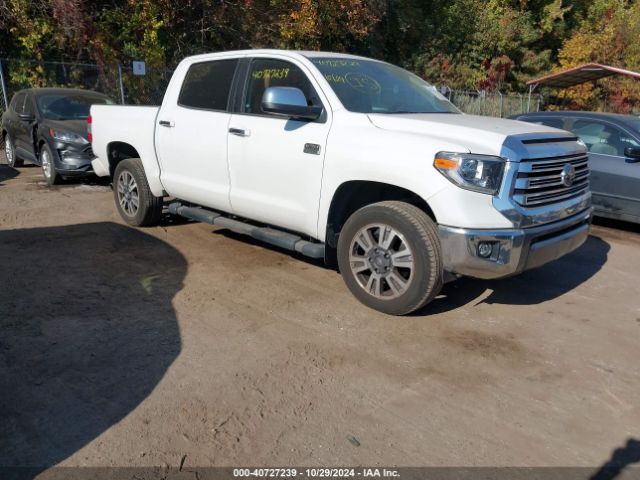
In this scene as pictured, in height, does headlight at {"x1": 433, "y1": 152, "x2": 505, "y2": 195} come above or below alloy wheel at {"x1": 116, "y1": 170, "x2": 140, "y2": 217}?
above

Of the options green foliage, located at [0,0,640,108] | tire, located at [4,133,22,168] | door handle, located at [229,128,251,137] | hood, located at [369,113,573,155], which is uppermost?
green foliage, located at [0,0,640,108]

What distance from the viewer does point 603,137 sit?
25.6 ft

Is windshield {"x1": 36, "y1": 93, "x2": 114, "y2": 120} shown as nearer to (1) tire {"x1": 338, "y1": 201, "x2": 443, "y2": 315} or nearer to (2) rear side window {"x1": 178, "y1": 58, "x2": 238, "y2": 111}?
(2) rear side window {"x1": 178, "y1": 58, "x2": 238, "y2": 111}

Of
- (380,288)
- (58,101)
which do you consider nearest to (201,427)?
(380,288)

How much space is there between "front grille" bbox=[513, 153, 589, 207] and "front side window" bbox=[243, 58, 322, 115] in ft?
6.31

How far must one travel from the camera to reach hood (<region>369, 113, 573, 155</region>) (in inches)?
153

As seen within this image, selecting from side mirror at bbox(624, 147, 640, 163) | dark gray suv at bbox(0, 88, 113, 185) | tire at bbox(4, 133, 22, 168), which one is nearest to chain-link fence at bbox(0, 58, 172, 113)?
tire at bbox(4, 133, 22, 168)

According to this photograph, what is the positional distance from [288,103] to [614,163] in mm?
5192

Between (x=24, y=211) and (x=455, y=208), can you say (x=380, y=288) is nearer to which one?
(x=455, y=208)

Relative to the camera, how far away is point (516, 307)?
4711mm

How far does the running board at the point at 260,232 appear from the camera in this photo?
4711 mm

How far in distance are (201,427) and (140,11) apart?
15507 millimetres

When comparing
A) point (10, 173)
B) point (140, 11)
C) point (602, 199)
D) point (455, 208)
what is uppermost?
point (140, 11)

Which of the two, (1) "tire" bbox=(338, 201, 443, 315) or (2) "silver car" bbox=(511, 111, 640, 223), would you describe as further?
(2) "silver car" bbox=(511, 111, 640, 223)
